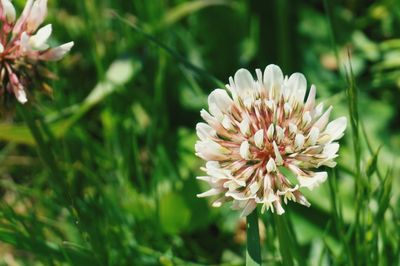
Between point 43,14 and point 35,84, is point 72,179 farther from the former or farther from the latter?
point 43,14

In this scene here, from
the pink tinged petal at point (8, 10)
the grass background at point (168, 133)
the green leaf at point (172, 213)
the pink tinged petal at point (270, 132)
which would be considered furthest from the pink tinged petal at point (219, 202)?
the green leaf at point (172, 213)

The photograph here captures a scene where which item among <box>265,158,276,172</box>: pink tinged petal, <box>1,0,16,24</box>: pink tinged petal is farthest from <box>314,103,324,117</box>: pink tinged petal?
<box>1,0,16,24</box>: pink tinged petal

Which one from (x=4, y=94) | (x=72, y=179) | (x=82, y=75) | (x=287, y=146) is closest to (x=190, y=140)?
(x=72, y=179)

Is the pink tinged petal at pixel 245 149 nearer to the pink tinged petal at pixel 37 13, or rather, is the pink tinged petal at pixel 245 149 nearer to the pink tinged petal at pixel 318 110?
the pink tinged petal at pixel 318 110

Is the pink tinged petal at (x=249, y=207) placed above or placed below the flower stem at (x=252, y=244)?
above

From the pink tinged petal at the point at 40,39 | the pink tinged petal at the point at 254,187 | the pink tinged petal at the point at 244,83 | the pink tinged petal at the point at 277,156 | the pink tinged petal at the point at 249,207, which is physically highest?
the pink tinged petal at the point at 40,39

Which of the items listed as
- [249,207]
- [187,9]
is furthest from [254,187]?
[187,9]

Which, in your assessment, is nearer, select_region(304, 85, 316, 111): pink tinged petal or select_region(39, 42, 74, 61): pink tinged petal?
select_region(304, 85, 316, 111): pink tinged petal

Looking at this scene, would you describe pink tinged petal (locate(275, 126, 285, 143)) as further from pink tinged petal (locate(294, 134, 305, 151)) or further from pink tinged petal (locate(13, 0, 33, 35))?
pink tinged petal (locate(13, 0, 33, 35))

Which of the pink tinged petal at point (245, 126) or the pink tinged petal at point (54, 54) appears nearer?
the pink tinged petal at point (245, 126)
